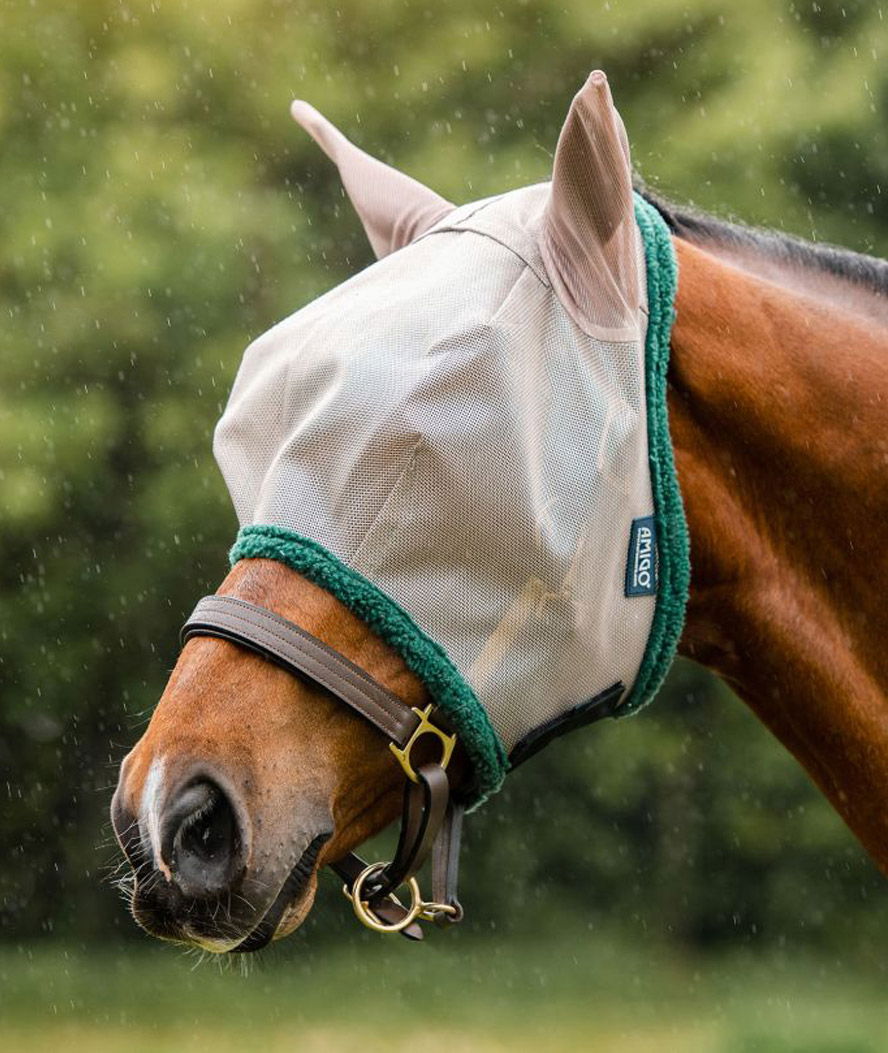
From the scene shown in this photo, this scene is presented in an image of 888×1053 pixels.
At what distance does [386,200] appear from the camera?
228 cm

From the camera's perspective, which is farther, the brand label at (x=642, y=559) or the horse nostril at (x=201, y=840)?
the brand label at (x=642, y=559)

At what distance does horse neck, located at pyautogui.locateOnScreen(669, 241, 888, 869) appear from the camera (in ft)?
6.55

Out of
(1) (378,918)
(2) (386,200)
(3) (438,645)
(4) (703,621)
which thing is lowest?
(1) (378,918)

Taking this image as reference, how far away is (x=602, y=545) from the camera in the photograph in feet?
6.07

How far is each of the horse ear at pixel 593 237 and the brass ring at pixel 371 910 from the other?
0.76 m

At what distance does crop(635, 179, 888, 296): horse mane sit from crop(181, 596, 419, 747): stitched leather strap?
2.84 ft

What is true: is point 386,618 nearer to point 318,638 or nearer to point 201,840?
point 318,638

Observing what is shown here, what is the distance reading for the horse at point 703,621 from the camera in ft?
5.65

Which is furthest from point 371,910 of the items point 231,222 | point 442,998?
point 442,998

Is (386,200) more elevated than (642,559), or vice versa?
(386,200)

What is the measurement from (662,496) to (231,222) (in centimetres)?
546

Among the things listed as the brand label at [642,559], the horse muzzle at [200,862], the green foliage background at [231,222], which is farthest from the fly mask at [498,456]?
the green foliage background at [231,222]

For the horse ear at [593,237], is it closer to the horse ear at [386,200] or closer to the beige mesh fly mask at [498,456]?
the beige mesh fly mask at [498,456]

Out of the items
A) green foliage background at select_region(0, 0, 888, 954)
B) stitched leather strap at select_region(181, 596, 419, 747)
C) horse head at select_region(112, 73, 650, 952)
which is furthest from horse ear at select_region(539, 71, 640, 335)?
green foliage background at select_region(0, 0, 888, 954)
